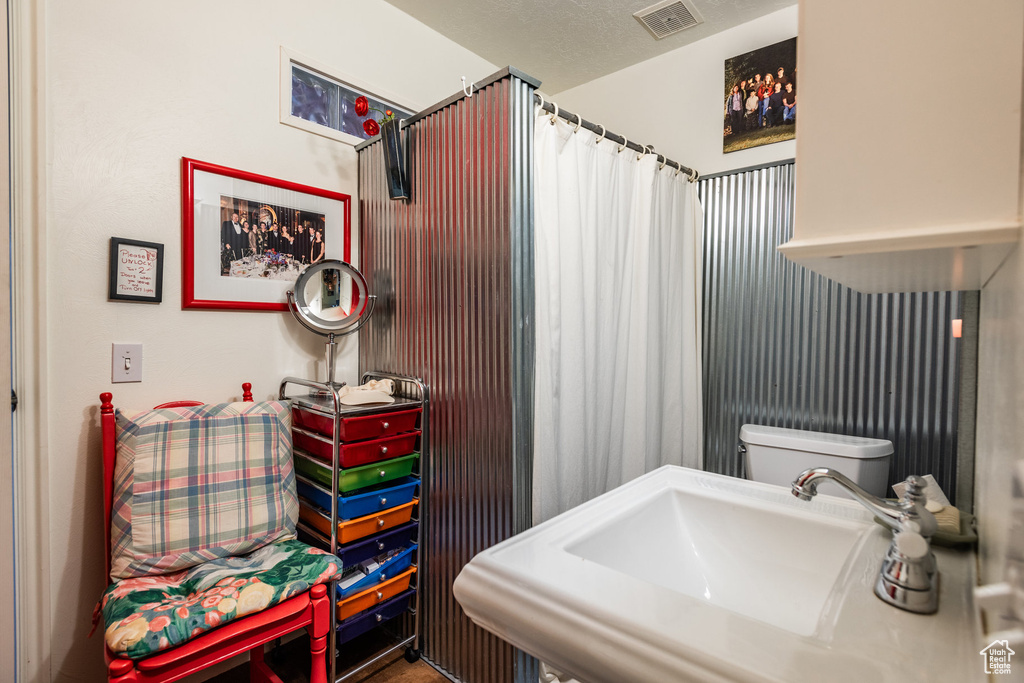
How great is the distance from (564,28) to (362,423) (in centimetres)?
205

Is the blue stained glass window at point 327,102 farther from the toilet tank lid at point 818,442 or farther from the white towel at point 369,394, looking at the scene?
the toilet tank lid at point 818,442

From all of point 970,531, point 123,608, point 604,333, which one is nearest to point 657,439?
point 604,333

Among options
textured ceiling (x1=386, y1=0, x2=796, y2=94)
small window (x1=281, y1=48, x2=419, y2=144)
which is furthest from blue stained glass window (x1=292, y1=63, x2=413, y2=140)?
textured ceiling (x1=386, y1=0, x2=796, y2=94)

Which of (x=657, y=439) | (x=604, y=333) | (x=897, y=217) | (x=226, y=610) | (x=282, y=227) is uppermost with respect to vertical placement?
(x=282, y=227)

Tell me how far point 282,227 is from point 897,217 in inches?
75.5

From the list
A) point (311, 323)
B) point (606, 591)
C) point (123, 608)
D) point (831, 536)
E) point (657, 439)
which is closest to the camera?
point (606, 591)

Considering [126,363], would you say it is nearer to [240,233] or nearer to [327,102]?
[240,233]

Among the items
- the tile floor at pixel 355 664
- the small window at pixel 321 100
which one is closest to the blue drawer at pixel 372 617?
the tile floor at pixel 355 664

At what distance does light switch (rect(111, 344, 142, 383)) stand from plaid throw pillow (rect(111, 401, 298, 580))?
138mm

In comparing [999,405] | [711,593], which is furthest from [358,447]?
[999,405]

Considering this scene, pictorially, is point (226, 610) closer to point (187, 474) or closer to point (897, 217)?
point (187, 474)

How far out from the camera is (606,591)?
776 millimetres

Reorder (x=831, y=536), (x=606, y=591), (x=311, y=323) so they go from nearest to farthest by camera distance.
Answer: (x=606, y=591), (x=831, y=536), (x=311, y=323)

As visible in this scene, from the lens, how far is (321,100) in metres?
2.00
